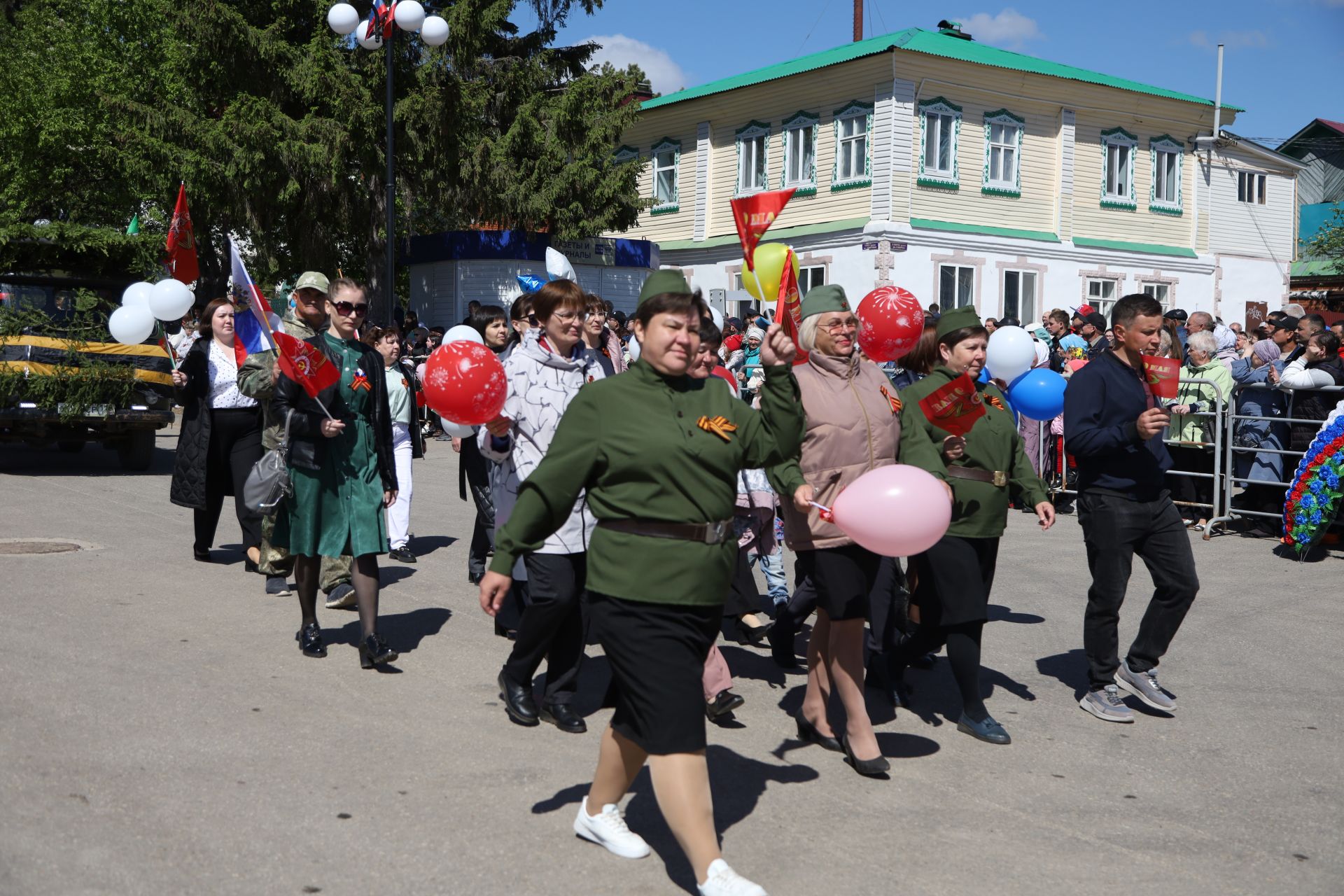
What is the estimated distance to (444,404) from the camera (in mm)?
5984

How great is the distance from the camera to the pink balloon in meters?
4.54

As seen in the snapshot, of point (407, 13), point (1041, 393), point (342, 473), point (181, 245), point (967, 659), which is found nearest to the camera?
point (967, 659)

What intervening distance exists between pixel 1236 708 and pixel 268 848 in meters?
4.59

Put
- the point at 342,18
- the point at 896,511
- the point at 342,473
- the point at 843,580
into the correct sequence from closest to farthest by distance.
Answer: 1. the point at 896,511
2. the point at 843,580
3. the point at 342,473
4. the point at 342,18

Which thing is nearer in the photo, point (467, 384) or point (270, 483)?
point (467, 384)

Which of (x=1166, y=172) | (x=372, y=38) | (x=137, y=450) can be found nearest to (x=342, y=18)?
(x=372, y=38)

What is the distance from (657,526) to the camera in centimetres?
408

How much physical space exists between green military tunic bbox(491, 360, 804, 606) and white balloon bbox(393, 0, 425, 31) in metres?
16.1

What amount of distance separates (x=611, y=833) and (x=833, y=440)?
1.90 m

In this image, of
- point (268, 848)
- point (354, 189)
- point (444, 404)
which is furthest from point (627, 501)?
point (354, 189)

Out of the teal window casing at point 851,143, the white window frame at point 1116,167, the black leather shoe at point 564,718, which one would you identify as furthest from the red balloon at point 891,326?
the white window frame at point 1116,167

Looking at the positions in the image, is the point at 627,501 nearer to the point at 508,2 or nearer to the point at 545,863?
the point at 545,863

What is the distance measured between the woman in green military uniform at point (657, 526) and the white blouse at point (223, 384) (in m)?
6.01

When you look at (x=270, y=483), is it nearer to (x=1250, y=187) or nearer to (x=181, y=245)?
(x=181, y=245)
